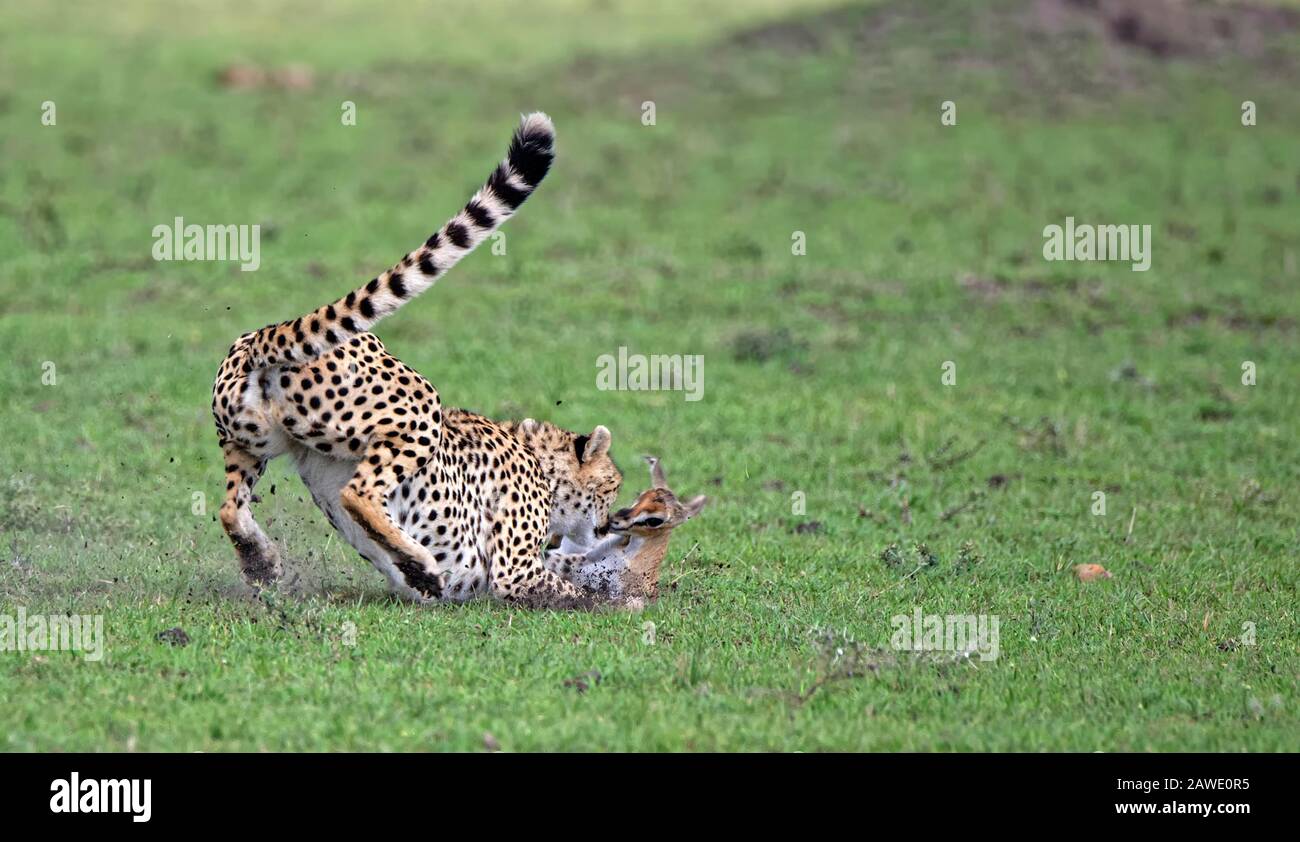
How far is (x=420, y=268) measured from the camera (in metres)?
8.02

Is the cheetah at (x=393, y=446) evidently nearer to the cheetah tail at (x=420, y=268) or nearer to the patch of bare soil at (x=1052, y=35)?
the cheetah tail at (x=420, y=268)

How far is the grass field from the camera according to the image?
7.13m

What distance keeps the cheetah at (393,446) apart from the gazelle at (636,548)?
0.19 metres

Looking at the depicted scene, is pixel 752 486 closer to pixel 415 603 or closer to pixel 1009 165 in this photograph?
pixel 415 603

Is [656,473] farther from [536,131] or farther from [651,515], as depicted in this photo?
[536,131]

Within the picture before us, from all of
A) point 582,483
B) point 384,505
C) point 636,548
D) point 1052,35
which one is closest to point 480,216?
point 384,505

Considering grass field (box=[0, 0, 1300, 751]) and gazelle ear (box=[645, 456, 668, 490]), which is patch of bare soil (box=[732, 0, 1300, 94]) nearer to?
grass field (box=[0, 0, 1300, 751])

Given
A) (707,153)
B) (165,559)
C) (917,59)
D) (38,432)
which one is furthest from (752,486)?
(917,59)

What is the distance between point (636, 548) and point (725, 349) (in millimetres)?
6169

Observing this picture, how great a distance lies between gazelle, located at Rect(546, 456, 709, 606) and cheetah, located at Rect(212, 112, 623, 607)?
0.19m

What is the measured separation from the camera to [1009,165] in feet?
72.3

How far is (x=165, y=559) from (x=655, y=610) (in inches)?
105

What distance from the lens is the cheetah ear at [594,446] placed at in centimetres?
923

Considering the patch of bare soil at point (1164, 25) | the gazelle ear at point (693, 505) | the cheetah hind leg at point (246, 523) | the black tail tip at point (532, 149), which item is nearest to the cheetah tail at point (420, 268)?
the black tail tip at point (532, 149)
